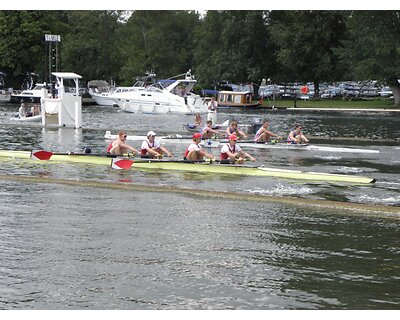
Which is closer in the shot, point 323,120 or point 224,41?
point 323,120

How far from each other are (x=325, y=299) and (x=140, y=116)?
5483cm

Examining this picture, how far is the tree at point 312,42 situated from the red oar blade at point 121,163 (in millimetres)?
61622

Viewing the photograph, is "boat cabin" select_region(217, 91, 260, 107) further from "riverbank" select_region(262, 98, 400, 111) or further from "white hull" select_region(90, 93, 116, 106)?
"white hull" select_region(90, 93, 116, 106)

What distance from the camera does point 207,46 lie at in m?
100

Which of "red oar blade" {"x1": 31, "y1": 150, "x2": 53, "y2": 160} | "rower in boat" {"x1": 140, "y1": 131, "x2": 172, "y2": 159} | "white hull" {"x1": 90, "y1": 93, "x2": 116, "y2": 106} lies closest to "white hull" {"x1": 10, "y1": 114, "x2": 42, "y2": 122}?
"red oar blade" {"x1": 31, "y1": 150, "x2": 53, "y2": 160}

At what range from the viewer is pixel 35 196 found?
69.4ft

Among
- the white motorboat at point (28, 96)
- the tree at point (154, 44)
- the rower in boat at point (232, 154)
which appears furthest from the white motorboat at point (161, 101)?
the rower in boat at point (232, 154)

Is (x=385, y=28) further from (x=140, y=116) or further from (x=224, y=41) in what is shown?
(x=224, y=41)

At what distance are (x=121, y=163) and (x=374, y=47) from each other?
53196mm

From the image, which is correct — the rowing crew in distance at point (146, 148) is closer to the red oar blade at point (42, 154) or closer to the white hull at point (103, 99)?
the red oar blade at point (42, 154)

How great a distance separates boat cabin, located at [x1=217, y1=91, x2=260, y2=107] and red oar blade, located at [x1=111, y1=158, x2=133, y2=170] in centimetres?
5805

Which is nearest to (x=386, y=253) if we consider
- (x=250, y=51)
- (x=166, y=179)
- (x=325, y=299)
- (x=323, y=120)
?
(x=325, y=299)

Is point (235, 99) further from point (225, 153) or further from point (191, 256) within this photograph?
point (191, 256)

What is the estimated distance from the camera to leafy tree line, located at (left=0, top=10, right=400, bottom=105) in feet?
256
